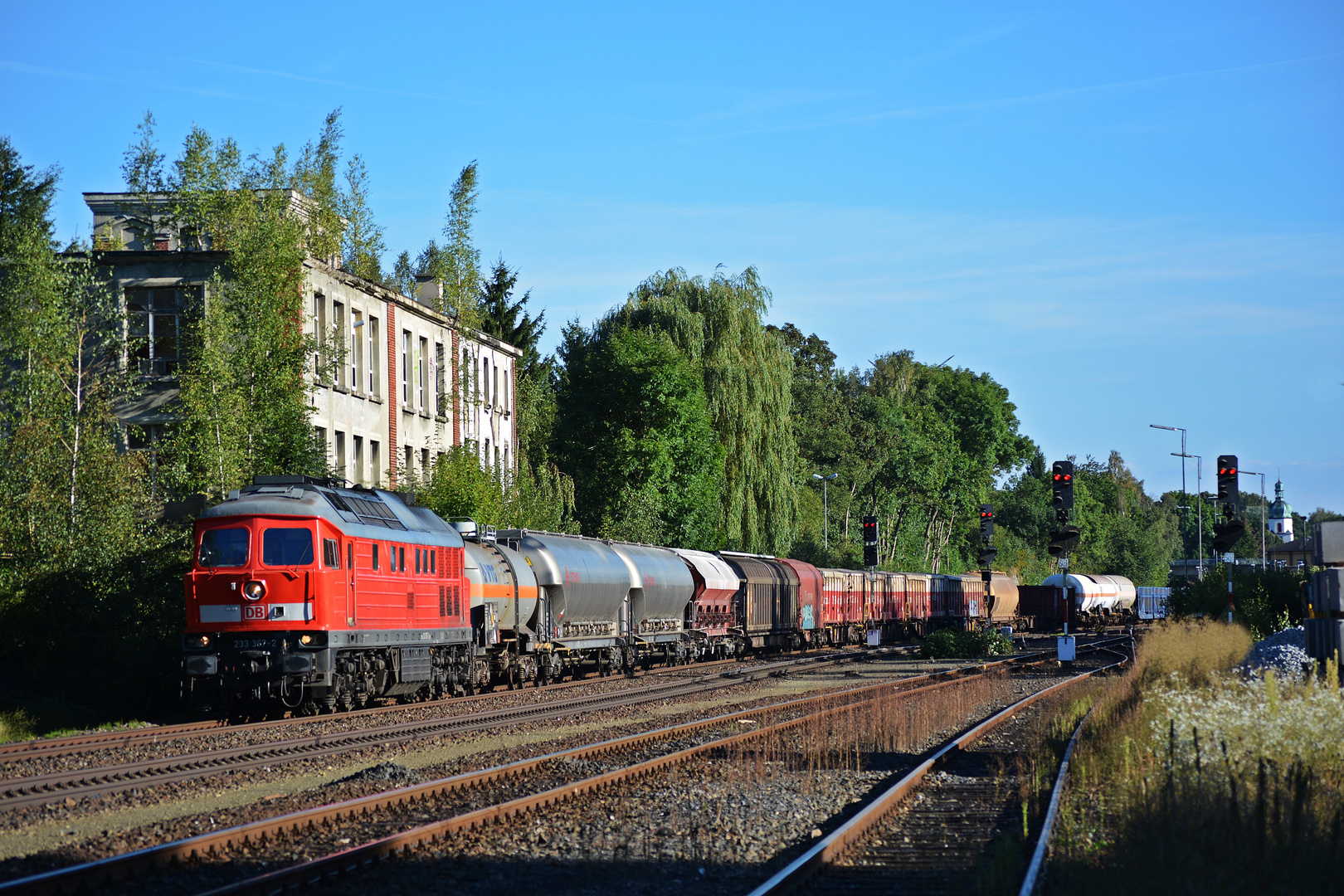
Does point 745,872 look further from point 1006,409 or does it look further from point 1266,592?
point 1006,409

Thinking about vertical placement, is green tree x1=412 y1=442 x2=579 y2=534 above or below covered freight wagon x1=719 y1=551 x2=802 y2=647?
above

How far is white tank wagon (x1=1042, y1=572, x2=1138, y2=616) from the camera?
257ft

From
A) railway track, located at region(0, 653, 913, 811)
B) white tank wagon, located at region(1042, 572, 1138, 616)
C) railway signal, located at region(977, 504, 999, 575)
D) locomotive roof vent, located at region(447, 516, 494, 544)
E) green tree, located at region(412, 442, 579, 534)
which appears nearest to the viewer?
railway track, located at region(0, 653, 913, 811)

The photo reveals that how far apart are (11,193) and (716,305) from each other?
29.3 m

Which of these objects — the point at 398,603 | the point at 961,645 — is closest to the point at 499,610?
the point at 398,603

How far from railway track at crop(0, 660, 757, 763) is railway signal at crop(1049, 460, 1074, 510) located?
44.2ft

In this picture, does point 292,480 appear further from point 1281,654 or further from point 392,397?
point 392,397

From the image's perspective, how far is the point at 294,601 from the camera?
67.2ft

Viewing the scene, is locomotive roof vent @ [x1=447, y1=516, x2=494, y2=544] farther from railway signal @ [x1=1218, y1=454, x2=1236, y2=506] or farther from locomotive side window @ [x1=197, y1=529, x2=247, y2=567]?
railway signal @ [x1=1218, y1=454, x2=1236, y2=506]

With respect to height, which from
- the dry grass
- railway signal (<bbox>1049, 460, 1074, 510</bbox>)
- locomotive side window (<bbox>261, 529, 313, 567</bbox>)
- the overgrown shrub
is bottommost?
the overgrown shrub

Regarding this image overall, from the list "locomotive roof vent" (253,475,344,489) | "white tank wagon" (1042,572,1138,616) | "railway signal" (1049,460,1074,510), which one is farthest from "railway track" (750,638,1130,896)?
"white tank wagon" (1042,572,1138,616)

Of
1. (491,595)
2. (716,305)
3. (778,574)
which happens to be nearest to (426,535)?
(491,595)

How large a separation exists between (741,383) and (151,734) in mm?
39504

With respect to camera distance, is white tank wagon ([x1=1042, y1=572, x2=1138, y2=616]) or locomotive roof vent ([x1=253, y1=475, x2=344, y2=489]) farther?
white tank wagon ([x1=1042, y1=572, x2=1138, y2=616])
